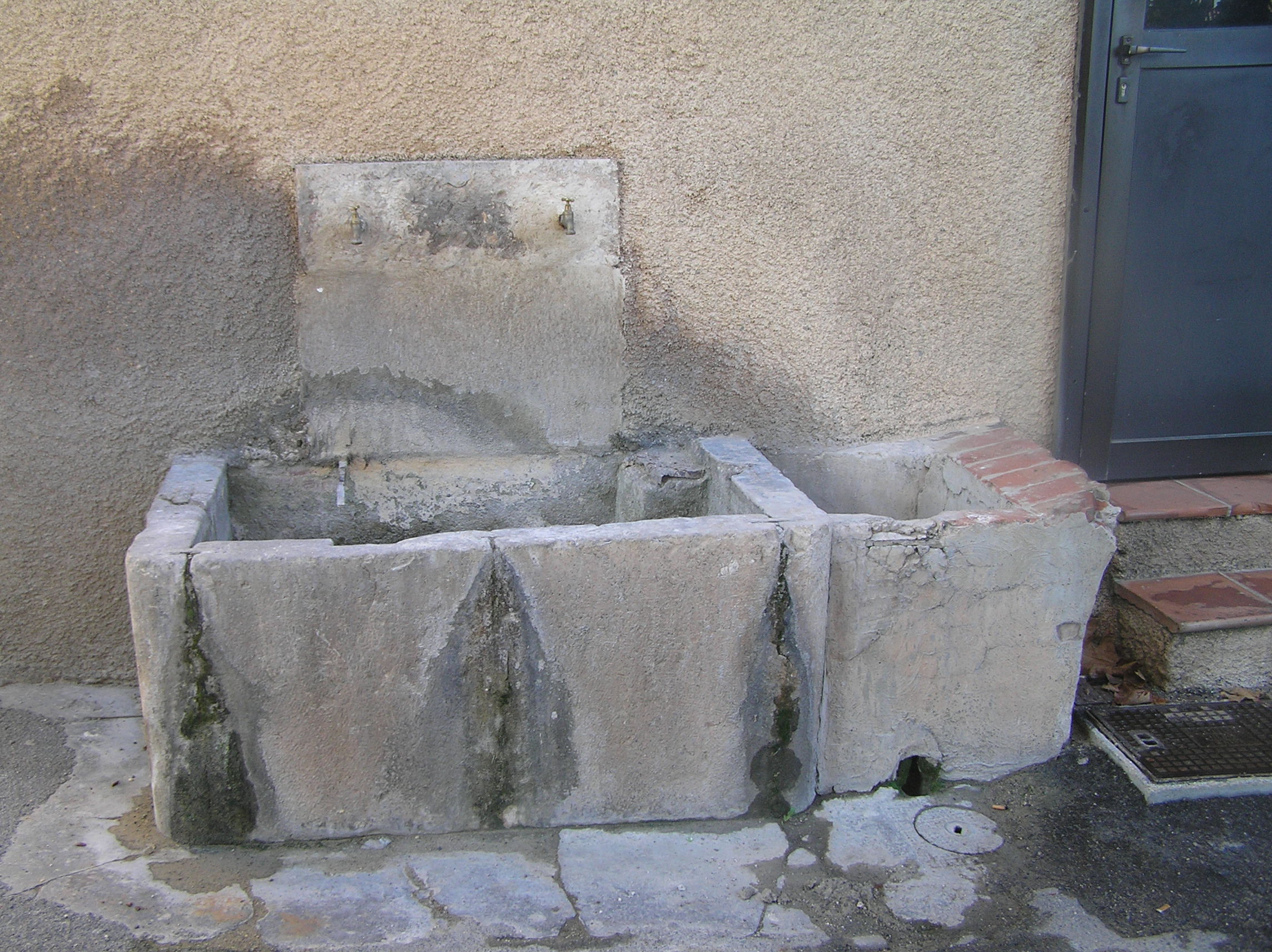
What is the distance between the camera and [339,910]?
195cm

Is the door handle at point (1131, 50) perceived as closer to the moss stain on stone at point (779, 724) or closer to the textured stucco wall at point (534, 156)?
the textured stucco wall at point (534, 156)

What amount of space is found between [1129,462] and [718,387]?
51.2 inches

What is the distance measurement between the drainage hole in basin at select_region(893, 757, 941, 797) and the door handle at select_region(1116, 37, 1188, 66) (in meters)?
1.95

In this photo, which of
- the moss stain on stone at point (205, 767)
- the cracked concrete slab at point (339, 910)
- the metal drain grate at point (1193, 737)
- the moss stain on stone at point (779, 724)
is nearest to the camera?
the cracked concrete slab at point (339, 910)

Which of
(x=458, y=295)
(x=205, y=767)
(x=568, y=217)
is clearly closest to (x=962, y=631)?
(x=568, y=217)

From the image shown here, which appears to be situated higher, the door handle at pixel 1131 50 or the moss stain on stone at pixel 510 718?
the door handle at pixel 1131 50

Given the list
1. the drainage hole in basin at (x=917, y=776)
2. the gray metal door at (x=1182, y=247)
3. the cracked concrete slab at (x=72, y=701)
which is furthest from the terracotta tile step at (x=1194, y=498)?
the cracked concrete slab at (x=72, y=701)

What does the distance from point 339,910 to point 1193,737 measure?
2.04 m

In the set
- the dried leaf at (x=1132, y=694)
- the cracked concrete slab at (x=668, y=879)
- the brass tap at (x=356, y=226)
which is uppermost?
the brass tap at (x=356, y=226)

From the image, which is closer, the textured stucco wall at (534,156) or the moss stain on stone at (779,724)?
the moss stain on stone at (779,724)

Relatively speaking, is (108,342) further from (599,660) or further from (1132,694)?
(1132,694)

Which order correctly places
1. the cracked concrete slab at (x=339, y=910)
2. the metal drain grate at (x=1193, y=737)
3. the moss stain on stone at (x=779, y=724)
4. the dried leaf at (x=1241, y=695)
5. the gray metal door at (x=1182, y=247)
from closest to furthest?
the cracked concrete slab at (x=339, y=910)
the moss stain on stone at (x=779, y=724)
the metal drain grate at (x=1193, y=737)
the dried leaf at (x=1241, y=695)
the gray metal door at (x=1182, y=247)

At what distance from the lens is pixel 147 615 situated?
1943 mm

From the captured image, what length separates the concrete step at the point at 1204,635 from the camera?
262 centimetres
